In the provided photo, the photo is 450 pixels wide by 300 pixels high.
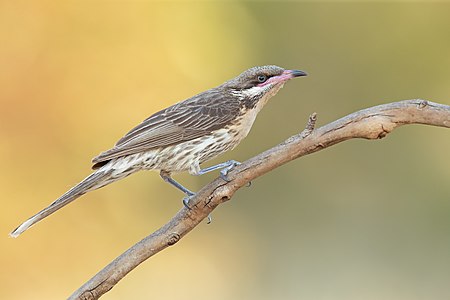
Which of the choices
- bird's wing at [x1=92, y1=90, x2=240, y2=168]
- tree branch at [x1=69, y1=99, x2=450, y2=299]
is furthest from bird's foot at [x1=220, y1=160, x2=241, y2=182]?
bird's wing at [x1=92, y1=90, x2=240, y2=168]

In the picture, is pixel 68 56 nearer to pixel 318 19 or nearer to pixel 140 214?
pixel 140 214

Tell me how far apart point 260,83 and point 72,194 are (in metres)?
1.32

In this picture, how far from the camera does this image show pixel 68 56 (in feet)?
25.2

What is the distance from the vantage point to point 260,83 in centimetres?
472

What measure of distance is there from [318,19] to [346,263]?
268 centimetres

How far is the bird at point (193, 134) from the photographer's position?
4539mm

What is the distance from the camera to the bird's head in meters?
4.67

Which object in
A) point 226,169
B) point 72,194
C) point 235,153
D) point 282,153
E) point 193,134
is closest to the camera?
point 282,153

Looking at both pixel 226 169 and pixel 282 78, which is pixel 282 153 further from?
pixel 282 78

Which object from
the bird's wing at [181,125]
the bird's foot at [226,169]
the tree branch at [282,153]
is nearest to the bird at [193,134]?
the bird's wing at [181,125]

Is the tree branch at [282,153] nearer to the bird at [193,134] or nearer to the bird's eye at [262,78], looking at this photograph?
the bird at [193,134]

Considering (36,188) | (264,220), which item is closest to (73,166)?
(36,188)

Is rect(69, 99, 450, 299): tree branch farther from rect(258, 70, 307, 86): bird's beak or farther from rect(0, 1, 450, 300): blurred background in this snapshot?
rect(0, 1, 450, 300): blurred background

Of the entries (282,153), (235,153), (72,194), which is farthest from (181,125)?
(235,153)
